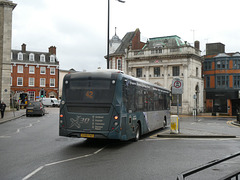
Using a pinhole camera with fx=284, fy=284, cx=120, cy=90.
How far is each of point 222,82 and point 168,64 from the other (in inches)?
463

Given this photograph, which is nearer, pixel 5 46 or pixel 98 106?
pixel 98 106

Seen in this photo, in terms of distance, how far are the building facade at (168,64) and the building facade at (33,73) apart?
21.9 m

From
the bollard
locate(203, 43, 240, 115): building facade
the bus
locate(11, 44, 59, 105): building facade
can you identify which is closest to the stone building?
the bollard

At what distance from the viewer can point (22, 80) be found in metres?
67.4

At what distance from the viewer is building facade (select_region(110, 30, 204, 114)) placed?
46.1m

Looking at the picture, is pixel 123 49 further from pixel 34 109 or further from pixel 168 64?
pixel 34 109

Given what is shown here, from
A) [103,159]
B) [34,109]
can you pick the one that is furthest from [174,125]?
[34,109]


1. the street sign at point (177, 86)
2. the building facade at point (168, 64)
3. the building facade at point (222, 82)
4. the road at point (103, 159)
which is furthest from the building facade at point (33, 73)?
the road at point (103, 159)

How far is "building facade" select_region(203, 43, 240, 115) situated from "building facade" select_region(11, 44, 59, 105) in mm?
36726

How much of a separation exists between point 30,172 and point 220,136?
1107cm

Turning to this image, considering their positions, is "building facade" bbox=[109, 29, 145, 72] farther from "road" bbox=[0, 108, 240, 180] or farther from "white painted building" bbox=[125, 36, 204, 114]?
"road" bbox=[0, 108, 240, 180]

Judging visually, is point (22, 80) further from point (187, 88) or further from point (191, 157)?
point (191, 157)

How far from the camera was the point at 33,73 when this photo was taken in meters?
68.7

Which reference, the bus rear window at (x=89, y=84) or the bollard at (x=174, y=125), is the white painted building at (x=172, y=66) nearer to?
the bollard at (x=174, y=125)
